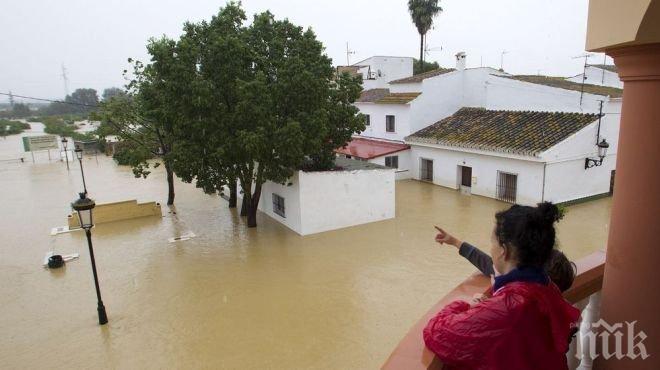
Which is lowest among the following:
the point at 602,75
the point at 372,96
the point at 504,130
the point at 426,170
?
the point at 426,170

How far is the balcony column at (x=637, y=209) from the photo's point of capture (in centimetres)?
178

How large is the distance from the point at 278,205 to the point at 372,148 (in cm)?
780

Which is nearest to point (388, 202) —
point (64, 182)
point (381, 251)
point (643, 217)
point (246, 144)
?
point (381, 251)

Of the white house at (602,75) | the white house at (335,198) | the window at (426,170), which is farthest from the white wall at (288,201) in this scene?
the white house at (602,75)

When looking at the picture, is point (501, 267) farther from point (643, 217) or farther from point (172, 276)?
point (172, 276)

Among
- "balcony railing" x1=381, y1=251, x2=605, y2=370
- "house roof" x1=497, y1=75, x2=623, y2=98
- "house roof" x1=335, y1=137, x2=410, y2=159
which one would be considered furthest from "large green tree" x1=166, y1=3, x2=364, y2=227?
"house roof" x1=497, y1=75, x2=623, y2=98

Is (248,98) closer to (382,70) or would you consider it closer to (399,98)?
(399,98)

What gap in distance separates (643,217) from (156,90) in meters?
13.0

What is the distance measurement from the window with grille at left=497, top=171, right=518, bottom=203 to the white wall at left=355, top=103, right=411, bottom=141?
222 inches

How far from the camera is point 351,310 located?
848 centimetres

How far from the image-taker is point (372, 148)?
20.9 meters

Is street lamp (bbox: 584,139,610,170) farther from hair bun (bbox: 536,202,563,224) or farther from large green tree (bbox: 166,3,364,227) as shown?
hair bun (bbox: 536,202,563,224)

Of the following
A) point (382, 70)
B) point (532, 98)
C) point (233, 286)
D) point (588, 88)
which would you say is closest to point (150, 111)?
point (233, 286)

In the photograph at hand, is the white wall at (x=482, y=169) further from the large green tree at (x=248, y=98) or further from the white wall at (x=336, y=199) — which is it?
the large green tree at (x=248, y=98)
